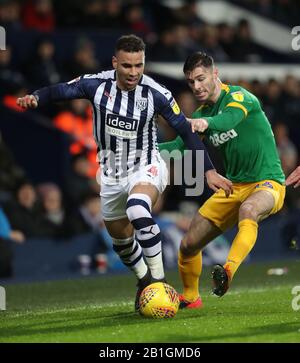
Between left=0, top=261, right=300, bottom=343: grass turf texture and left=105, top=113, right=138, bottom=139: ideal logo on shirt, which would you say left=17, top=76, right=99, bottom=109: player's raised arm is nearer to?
left=105, top=113, right=138, bottom=139: ideal logo on shirt

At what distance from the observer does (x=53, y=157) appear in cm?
1628

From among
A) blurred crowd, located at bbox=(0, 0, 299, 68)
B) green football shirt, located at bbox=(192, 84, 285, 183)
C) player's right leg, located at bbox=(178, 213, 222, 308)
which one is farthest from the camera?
blurred crowd, located at bbox=(0, 0, 299, 68)

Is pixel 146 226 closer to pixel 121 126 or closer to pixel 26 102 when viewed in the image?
pixel 121 126

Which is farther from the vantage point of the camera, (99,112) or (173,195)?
(173,195)

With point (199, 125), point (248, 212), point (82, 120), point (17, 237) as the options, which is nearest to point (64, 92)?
point (199, 125)

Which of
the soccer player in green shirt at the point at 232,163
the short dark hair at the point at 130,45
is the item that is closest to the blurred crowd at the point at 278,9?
the soccer player in green shirt at the point at 232,163

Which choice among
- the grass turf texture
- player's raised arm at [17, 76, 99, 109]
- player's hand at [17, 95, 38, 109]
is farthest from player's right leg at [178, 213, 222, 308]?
player's hand at [17, 95, 38, 109]

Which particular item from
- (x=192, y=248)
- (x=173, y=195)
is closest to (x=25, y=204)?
(x=173, y=195)

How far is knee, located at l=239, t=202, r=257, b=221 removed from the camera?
9340mm

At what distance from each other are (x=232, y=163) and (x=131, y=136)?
100 centimetres

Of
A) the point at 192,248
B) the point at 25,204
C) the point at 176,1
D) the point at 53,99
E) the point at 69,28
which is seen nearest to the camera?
the point at 53,99

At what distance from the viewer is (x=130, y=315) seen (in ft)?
31.2
